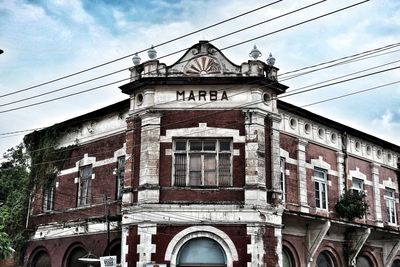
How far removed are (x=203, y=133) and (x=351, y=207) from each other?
8552 mm

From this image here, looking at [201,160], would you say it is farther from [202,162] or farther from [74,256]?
[74,256]

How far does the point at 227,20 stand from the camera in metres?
14.0

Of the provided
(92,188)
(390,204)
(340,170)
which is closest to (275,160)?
(340,170)

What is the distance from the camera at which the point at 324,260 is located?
25.7 m

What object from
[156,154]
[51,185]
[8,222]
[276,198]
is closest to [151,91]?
[156,154]

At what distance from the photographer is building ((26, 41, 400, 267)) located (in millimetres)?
21156

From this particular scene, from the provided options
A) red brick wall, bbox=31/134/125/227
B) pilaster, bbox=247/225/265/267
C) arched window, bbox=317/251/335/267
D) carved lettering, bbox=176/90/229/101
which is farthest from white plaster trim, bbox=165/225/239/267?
arched window, bbox=317/251/335/267

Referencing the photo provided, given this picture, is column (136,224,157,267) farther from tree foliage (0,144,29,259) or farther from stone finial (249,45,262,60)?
tree foliage (0,144,29,259)

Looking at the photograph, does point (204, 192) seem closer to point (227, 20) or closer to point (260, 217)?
point (260, 217)

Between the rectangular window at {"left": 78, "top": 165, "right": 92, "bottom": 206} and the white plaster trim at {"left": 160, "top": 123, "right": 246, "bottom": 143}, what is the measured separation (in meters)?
5.58

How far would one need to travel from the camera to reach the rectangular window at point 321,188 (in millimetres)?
26281

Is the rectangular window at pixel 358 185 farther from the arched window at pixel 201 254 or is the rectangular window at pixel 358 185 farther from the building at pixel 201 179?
the arched window at pixel 201 254

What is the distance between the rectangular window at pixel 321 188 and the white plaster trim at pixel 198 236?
656 cm

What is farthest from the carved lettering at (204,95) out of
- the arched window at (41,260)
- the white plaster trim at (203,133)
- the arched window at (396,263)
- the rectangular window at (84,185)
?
the arched window at (396,263)
